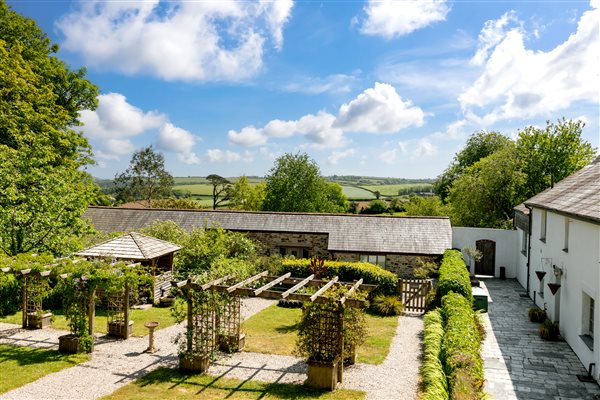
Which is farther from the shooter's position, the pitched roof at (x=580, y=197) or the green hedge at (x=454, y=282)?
the green hedge at (x=454, y=282)

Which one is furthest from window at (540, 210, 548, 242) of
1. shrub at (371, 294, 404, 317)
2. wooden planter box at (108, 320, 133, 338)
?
wooden planter box at (108, 320, 133, 338)

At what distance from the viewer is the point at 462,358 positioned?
9.87 metres

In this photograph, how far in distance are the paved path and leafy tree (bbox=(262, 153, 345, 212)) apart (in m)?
30.2

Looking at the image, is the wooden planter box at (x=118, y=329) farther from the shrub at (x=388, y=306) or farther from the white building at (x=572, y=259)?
the white building at (x=572, y=259)

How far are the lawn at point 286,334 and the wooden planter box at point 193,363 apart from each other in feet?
7.15

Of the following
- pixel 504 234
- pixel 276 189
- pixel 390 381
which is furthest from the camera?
pixel 276 189

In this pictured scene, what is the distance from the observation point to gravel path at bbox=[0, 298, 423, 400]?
10602 millimetres

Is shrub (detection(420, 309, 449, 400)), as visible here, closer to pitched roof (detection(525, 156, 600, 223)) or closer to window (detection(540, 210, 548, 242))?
pitched roof (detection(525, 156, 600, 223))

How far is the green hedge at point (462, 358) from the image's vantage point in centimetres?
877

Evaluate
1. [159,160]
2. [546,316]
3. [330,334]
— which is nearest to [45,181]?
[330,334]

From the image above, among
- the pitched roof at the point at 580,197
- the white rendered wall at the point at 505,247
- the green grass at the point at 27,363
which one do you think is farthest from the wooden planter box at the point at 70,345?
the white rendered wall at the point at 505,247

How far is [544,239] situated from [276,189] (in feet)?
103

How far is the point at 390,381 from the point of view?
11.4 meters

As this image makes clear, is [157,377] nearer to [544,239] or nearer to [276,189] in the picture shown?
[544,239]
